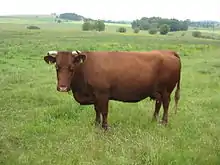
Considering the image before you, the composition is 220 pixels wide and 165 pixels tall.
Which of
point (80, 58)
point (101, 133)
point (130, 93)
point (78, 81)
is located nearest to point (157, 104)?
point (130, 93)

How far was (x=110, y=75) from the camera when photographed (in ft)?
29.4

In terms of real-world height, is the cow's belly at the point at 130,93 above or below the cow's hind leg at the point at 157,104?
above

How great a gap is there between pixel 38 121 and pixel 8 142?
5.59 feet

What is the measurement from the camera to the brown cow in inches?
334

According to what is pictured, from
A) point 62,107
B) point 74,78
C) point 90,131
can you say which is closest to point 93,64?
point 74,78

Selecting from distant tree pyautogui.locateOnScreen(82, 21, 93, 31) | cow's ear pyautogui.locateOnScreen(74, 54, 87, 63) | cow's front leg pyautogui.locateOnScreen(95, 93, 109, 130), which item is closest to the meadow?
cow's front leg pyautogui.locateOnScreen(95, 93, 109, 130)

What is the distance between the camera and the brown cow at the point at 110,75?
334 inches

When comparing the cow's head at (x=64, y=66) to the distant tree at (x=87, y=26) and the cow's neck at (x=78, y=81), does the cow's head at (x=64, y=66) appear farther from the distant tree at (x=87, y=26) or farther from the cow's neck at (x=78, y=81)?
the distant tree at (x=87, y=26)

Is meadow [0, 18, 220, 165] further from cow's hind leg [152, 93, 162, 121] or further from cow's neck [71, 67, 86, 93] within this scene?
cow's neck [71, 67, 86, 93]

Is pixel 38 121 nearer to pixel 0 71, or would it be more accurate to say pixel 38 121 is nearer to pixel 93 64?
pixel 93 64

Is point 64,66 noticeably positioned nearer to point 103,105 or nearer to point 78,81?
point 78,81

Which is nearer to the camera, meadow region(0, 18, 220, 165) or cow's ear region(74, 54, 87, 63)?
meadow region(0, 18, 220, 165)

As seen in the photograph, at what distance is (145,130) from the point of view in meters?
8.98

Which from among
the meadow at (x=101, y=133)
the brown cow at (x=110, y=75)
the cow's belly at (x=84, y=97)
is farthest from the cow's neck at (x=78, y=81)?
the meadow at (x=101, y=133)
